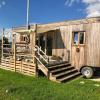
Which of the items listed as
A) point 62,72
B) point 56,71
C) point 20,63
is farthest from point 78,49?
point 20,63

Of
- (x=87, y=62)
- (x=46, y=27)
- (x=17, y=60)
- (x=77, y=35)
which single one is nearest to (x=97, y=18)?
(x=77, y=35)

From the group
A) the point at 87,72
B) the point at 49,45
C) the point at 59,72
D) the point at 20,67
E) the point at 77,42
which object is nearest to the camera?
the point at 59,72

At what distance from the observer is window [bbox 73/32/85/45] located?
53.1ft

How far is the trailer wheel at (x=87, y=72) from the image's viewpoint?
15.3 metres

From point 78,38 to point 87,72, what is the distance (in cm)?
272

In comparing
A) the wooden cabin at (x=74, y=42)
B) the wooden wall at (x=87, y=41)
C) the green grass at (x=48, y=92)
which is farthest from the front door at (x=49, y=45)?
the green grass at (x=48, y=92)

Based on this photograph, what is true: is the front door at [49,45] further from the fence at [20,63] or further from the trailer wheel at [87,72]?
the trailer wheel at [87,72]

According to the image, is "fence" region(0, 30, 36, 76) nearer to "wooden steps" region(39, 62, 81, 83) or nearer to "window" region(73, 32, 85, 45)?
"wooden steps" region(39, 62, 81, 83)

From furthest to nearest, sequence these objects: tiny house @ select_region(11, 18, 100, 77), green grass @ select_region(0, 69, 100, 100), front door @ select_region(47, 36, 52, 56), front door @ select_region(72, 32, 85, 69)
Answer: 1. front door @ select_region(47, 36, 52, 56)
2. front door @ select_region(72, 32, 85, 69)
3. tiny house @ select_region(11, 18, 100, 77)
4. green grass @ select_region(0, 69, 100, 100)

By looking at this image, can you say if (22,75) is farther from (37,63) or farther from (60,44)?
(60,44)

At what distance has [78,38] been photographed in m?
16.4

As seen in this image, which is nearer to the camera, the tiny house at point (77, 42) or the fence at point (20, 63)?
the fence at point (20, 63)

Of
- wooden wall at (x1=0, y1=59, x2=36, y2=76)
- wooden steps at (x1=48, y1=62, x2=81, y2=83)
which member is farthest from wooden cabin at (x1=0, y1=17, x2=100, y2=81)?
wooden wall at (x1=0, y1=59, x2=36, y2=76)

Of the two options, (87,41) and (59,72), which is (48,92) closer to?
(59,72)
